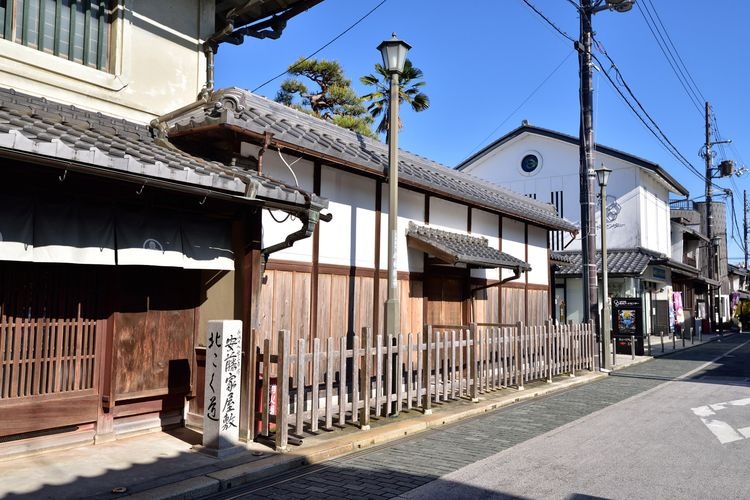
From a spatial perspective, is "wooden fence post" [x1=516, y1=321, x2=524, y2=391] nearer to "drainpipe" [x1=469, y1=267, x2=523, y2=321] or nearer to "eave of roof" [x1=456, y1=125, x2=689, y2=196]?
"drainpipe" [x1=469, y1=267, x2=523, y2=321]

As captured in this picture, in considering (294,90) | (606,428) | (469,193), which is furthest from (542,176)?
(606,428)

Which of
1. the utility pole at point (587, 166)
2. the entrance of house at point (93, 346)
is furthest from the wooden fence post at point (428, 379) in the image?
the utility pole at point (587, 166)

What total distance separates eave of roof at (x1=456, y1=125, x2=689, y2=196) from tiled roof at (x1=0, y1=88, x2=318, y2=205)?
76.5 ft

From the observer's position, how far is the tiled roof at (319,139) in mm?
7680

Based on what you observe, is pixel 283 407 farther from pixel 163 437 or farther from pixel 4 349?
pixel 4 349

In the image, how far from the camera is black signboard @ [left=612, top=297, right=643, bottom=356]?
20.1 meters

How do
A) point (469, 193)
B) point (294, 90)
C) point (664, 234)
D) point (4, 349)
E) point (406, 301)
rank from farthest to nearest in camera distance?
point (664, 234) < point (294, 90) < point (469, 193) < point (406, 301) < point (4, 349)

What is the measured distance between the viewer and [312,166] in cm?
937

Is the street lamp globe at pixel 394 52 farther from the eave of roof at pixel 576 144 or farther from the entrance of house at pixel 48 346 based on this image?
the eave of roof at pixel 576 144

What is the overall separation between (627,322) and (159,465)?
1838 centimetres

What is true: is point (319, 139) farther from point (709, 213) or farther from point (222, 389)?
point (709, 213)

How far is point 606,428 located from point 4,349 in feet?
26.9

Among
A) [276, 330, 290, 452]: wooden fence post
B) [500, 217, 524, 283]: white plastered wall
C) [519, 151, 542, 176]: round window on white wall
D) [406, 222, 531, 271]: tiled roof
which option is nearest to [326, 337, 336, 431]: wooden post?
[276, 330, 290, 452]: wooden fence post

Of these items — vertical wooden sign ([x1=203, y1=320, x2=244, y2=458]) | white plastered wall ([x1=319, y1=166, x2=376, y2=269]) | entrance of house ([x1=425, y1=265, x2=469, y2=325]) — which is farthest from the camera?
entrance of house ([x1=425, y1=265, x2=469, y2=325])
